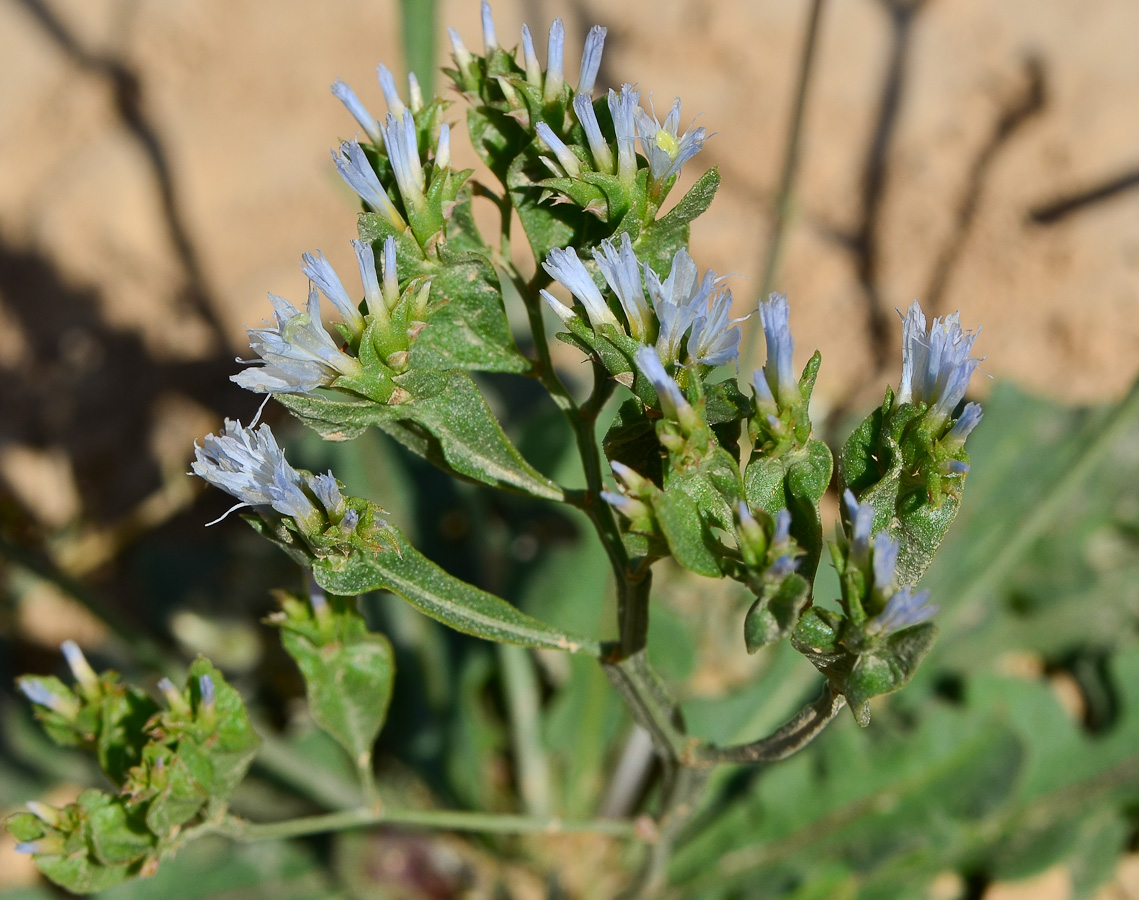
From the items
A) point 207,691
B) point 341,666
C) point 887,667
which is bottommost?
point 207,691

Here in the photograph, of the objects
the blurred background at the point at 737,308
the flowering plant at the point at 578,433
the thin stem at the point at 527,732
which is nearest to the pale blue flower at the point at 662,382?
the flowering plant at the point at 578,433

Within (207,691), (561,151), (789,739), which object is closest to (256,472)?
(207,691)

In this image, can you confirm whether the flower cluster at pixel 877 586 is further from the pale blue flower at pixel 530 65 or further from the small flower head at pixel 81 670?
the small flower head at pixel 81 670

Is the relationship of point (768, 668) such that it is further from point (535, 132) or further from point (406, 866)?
point (535, 132)

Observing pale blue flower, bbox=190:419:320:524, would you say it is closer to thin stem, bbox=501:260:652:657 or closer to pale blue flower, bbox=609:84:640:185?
thin stem, bbox=501:260:652:657

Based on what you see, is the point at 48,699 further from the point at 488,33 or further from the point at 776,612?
the point at 488,33

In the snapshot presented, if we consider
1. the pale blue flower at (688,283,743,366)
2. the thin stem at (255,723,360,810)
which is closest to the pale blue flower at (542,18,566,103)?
the pale blue flower at (688,283,743,366)

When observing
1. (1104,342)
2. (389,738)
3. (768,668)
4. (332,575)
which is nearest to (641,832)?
(332,575)
